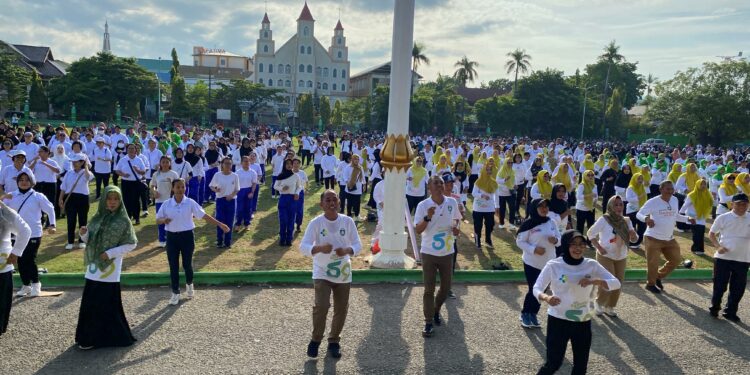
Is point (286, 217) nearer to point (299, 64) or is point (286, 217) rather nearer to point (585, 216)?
point (585, 216)

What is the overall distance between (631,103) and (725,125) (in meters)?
34.4

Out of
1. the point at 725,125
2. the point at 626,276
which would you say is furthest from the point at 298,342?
the point at 725,125

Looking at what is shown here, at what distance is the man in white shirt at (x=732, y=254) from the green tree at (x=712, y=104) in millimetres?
49297

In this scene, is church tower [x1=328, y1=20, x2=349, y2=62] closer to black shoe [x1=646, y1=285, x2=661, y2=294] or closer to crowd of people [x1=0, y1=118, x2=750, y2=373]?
crowd of people [x1=0, y1=118, x2=750, y2=373]

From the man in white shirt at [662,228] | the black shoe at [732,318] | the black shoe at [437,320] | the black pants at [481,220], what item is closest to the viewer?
the black shoe at [437,320]

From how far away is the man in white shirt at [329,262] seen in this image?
5.64m

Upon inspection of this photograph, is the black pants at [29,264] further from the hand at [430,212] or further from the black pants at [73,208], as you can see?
the hand at [430,212]

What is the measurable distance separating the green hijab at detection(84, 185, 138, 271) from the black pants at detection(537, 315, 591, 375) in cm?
422

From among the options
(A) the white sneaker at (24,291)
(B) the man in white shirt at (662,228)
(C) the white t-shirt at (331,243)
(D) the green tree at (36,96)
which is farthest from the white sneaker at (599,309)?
(D) the green tree at (36,96)

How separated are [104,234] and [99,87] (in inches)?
2099

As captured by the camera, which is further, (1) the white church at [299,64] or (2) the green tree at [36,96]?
(1) the white church at [299,64]

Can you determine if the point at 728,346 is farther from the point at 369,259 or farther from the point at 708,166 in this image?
the point at 708,166

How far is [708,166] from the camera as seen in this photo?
62.1 feet

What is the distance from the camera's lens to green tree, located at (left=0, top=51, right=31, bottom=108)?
Result: 4566cm
